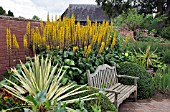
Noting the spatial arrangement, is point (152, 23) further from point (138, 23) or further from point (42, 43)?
point (42, 43)

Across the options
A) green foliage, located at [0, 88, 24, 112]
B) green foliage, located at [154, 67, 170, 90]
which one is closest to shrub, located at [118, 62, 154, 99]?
green foliage, located at [154, 67, 170, 90]

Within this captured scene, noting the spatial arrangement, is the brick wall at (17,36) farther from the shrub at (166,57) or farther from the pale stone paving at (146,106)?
the shrub at (166,57)

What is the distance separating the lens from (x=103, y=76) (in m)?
4.58

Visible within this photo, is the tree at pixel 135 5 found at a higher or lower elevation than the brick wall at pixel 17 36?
higher

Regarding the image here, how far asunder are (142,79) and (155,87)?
0.87 meters

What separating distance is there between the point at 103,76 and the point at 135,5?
18277mm

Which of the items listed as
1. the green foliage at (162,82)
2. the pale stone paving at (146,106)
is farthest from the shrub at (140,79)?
Result: the green foliage at (162,82)

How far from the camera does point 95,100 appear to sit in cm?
307

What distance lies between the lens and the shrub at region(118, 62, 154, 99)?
5250 mm

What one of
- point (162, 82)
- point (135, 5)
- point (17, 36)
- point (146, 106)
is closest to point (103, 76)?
point (146, 106)

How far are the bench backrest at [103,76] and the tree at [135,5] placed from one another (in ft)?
55.0

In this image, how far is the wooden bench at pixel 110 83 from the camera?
3993mm

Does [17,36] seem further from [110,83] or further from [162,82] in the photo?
[162,82]

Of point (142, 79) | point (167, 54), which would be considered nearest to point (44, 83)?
point (142, 79)
